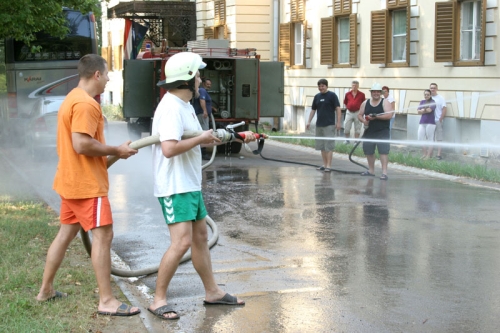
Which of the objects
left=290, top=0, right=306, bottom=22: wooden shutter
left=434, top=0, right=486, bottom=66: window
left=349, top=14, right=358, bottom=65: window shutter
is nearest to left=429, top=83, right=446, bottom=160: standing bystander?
left=434, top=0, right=486, bottom=66: window

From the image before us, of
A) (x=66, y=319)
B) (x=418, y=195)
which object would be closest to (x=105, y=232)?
(x=66, y=319)

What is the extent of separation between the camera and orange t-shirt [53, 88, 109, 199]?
5.54 meters

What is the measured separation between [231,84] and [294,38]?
9104 mm

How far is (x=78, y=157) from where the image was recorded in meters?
5.62

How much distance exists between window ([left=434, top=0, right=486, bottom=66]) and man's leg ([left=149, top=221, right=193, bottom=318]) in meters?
13.7

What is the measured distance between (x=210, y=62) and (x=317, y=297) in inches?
538

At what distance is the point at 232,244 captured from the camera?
8.54 meters

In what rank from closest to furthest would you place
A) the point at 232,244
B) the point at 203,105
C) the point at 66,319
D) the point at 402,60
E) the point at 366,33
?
the point at 66,319 → the point at 232,244 → the point at 203,105 → the point at 402,60 → the point at 366,33

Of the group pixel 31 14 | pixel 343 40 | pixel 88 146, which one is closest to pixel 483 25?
pixel 343 40

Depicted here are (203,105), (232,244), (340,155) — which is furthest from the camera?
(340,155)

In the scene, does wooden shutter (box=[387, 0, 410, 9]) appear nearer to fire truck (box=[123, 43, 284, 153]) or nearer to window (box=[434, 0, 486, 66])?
window (box=[434, 0, 486, 66])

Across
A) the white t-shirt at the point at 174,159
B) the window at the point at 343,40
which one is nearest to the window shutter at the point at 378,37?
the window at the point at 343,40

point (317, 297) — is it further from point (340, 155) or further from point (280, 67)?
point (280, 67)

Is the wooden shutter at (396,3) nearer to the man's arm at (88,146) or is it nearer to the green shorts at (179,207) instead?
the green shorts at (179,207)
